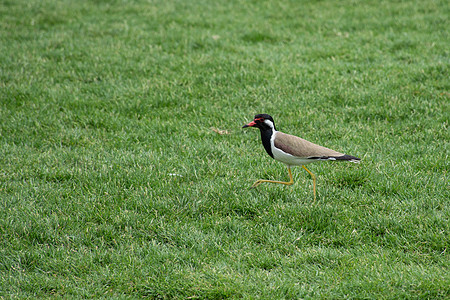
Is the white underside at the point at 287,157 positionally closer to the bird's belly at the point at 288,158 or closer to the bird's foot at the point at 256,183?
the bird's belly at the point at 288,158

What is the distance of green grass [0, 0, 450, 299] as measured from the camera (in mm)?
4414

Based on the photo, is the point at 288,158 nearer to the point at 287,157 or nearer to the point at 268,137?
the point at 287,157

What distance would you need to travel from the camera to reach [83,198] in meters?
5.57

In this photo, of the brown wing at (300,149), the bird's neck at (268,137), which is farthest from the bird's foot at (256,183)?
the brown wing at (300,149)

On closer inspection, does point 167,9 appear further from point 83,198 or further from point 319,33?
point 83,198

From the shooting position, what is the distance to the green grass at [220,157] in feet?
14.5

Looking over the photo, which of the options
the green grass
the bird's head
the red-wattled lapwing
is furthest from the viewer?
the bird's head

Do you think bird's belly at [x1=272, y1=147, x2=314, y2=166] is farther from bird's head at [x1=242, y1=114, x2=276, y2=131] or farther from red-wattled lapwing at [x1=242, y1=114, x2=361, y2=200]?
bird's head at [x1=242, y1=114, x2=276, y2=131]

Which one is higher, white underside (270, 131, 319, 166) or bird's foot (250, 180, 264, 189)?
white underside (270, 131, 319, 166)

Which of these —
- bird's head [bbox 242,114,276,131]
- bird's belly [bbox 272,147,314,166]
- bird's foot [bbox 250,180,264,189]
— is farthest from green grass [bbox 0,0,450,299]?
bird's head [bbox 242,114,276,131]

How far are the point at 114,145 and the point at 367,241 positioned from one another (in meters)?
3.83

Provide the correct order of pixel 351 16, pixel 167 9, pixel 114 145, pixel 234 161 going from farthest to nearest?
pixel 167 9, pixel 351 16, pixel 114 145, pixel 234 161

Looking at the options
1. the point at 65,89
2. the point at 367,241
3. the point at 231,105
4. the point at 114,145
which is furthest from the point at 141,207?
the point at 65,89

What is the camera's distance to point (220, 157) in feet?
21.5
